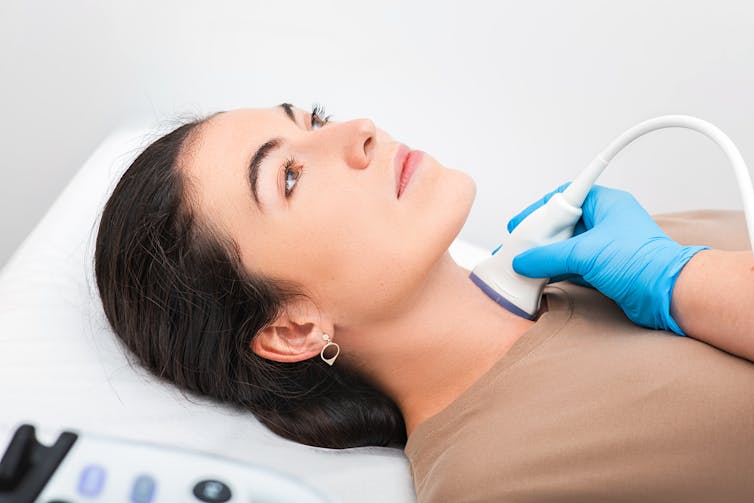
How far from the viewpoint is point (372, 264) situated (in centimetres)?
122

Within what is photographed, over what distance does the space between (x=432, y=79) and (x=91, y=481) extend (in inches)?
60.6

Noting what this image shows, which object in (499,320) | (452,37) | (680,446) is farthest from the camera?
(452,37)

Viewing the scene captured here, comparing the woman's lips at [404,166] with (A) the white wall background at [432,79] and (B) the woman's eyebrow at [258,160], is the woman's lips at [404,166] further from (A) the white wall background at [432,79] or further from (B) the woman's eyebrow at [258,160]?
(A) the white wall background at [432,79]

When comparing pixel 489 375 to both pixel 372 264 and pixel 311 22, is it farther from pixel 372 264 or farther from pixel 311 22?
pixel 311 22

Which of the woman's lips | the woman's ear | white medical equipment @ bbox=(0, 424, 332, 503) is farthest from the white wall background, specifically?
white medical equipment @ bbox=(0, 424, 332, 503)

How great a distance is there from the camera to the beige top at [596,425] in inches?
41.4

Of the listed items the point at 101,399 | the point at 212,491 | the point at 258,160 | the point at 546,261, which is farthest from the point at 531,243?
the point at 212,491

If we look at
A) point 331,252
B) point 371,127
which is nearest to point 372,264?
point 331,252

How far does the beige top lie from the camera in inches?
41.4

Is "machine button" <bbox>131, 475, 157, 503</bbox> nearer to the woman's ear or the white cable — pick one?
the woman's ear

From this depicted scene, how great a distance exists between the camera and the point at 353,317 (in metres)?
1.26

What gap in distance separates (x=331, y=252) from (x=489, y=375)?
29 cm

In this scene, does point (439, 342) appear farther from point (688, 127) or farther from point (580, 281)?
point (688, 127)

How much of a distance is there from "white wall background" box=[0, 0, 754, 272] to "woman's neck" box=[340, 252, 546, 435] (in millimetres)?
786
